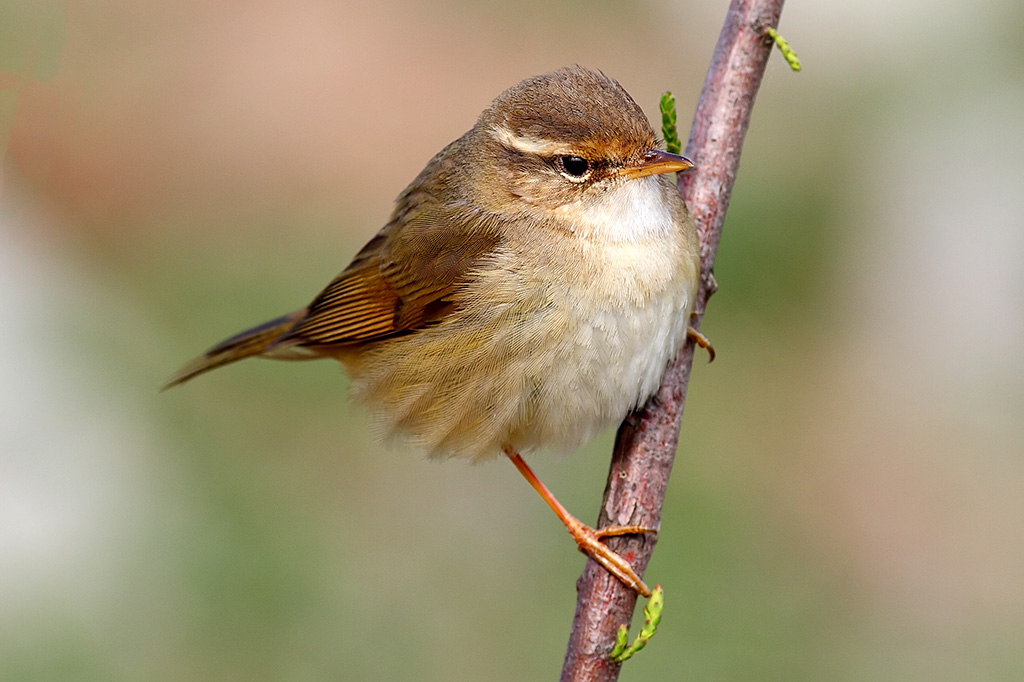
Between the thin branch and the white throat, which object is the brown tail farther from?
the thin branch

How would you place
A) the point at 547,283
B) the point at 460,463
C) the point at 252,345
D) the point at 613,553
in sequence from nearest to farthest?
the point at 613,553 → the point at 547,283 → the point at 252,345 → the point at 460,463

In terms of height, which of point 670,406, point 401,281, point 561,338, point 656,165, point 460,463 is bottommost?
point 460,463

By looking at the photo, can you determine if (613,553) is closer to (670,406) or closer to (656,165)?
(670,406)

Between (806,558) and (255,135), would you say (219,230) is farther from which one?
(806,558)

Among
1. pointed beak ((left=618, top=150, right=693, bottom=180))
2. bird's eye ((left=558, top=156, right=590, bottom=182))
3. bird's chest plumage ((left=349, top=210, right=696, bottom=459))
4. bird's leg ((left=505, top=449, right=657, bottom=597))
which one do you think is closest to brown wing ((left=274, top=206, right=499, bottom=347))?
bird's chest plumage ((left=349, top=210, right=696, bottom=459))

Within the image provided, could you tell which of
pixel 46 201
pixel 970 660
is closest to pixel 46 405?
pixel 46 201

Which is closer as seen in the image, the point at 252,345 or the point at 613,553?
the point at 613,553

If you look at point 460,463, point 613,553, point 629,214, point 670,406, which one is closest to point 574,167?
point 629,214
